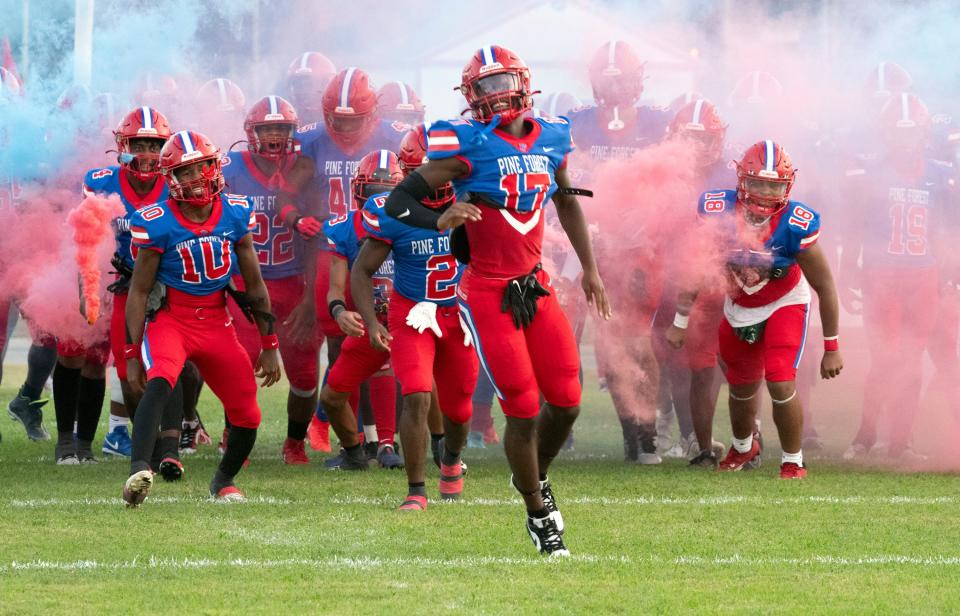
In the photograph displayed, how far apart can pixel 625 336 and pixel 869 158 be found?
6.76ft

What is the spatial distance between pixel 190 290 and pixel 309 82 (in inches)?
159

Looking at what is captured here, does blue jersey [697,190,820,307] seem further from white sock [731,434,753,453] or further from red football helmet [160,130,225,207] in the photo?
red football helmet [160,130,225,207]

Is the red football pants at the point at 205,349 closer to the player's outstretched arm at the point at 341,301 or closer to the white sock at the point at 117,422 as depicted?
the player's outstretched arm at the point at 341,301

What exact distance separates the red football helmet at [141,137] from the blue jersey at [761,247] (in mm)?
2980

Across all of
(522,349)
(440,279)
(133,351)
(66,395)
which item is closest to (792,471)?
(440,279)

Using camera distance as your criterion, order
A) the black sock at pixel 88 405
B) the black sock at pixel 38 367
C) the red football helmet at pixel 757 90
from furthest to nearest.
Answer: the red football helmet at pixel 757 90
the black sock at pixel 38 367
the black sock at pixel 88 405

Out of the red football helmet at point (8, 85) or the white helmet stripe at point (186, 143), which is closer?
the white helmet stripe at point (186, 143)

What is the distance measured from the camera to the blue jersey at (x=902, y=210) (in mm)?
9352

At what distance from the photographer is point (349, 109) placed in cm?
944

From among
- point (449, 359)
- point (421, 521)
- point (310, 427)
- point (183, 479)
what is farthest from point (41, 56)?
point (421, 521)

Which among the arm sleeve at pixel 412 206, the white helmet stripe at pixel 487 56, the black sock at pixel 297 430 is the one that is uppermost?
the white helmet stripe at pixel 487 56

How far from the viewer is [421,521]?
6.54 metres

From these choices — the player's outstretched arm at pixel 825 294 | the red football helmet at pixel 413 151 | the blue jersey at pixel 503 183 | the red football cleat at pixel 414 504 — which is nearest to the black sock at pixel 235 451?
the red football cleat at pixel 414 504

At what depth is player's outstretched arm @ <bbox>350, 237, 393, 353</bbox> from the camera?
7.20 meters
